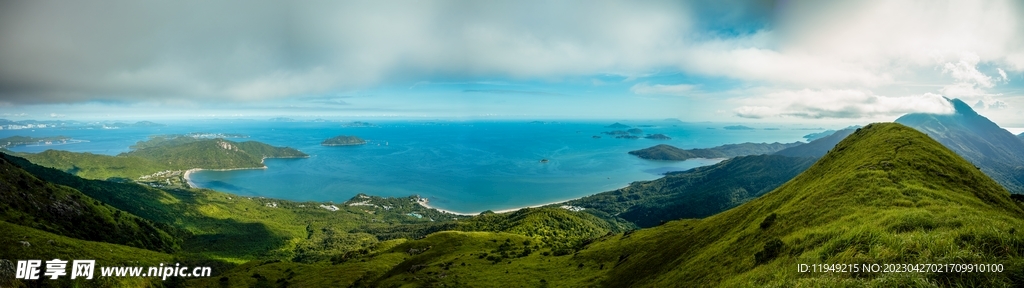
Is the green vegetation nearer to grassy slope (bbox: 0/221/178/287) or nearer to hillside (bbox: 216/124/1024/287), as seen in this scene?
hillside (bbox: 216/124/1024/287)

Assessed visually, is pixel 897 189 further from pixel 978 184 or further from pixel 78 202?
pixel 78 202

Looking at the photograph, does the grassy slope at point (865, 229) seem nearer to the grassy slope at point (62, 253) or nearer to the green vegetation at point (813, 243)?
the green vegetation at point (813, 243)

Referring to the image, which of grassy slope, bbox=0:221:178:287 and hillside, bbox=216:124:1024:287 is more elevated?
hillside, bbox=216:124:1024:287

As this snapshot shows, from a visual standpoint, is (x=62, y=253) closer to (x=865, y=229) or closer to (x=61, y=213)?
(x=61, y=213)

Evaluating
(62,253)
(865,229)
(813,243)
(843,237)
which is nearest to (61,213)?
(62,253)

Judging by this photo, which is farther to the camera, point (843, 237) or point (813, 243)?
point (813, 243)

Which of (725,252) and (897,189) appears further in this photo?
(725,252)

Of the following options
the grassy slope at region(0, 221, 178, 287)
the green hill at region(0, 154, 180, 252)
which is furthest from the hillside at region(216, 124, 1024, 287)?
the green hill at region(0, 154, 180, 252)

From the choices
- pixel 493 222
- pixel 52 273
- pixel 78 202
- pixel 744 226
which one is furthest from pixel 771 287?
pixel 78 202
